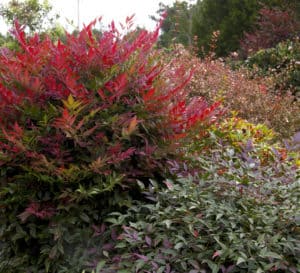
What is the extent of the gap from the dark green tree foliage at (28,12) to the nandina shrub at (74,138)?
569 inches

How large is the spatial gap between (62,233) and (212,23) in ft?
60.2

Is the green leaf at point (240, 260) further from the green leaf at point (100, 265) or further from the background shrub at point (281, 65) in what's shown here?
the background shrub at point (281, 65)

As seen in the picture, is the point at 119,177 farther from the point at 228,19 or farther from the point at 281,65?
the point at 228,19

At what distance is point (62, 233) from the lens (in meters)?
3.00

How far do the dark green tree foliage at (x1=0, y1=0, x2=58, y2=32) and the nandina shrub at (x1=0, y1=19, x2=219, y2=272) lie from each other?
14.4m

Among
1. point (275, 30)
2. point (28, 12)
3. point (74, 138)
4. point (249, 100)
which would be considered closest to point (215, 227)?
point (74, 138)

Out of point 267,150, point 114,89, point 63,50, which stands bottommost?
point 267,150

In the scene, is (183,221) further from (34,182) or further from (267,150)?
(267,150)

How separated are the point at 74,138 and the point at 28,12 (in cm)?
1548

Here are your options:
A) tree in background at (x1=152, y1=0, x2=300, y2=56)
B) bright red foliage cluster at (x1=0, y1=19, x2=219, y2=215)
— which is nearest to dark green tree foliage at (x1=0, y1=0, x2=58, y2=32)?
tree in background at (x1=152, y1=0, x2=300, y2=56)

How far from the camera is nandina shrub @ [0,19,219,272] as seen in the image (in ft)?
9.80

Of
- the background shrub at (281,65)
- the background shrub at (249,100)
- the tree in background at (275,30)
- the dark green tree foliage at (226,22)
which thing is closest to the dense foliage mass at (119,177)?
the background shrub at (249,100)

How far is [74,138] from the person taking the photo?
2.94 metres

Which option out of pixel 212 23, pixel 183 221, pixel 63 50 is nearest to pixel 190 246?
pixel 183 221
